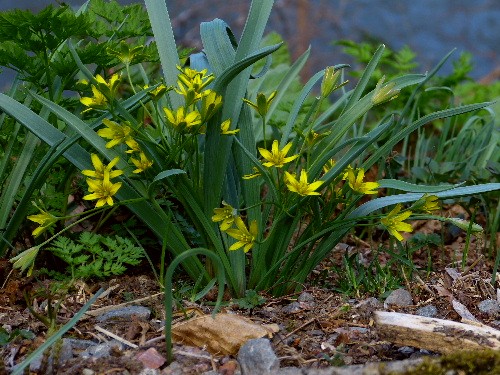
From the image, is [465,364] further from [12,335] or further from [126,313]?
[12,335]

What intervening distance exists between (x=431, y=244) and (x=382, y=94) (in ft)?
3.01

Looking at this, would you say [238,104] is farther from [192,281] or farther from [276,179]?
[192,281]

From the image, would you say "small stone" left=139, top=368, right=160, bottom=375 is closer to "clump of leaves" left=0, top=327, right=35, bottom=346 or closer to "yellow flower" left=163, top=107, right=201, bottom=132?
"clump of leaves" left=0, top=327, right=35, bottom=346

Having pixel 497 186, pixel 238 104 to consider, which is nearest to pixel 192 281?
pixel 238 104

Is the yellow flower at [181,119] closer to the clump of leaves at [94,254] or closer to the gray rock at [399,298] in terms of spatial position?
the clump of leaves at [94,254]

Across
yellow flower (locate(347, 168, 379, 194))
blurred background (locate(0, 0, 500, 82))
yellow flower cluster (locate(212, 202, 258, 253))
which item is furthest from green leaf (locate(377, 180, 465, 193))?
blurred background (locate(0, 0, 500, 82))

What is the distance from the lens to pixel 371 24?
595 cm

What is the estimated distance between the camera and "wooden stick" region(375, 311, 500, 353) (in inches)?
62.5

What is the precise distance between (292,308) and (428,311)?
0.35 metres

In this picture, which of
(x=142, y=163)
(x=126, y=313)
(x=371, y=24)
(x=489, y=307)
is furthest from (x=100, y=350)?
(x=371, y=24)

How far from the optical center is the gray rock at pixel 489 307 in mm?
1986

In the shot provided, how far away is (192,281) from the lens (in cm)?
211

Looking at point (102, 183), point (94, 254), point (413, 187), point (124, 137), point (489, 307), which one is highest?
point (124, 137)

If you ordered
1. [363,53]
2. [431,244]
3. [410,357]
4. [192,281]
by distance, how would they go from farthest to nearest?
[363,53]
[431,244]
[192,281]
[410,357]
